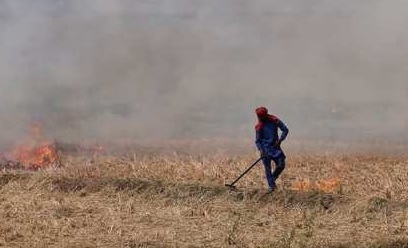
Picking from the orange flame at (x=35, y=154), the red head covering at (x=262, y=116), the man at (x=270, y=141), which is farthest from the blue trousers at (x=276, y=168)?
the orange flame at (x=35, y=154)

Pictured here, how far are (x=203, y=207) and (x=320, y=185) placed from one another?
4007 millimetres

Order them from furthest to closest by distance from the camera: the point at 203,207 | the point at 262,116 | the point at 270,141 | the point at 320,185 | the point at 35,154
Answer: the point at 35,154
the point at 320,185
the point at 270,141
the point at 262,116
the point at 203,207

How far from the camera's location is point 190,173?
20.8 meters

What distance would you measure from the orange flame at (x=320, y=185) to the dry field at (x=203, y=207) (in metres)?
0.05

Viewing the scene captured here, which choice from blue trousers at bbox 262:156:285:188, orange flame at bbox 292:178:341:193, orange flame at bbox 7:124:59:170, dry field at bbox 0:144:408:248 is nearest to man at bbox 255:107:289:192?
blue trousers at bbox 262:156:285:188

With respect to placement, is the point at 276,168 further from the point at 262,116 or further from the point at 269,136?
the point at 262,116

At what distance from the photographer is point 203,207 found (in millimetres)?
15625

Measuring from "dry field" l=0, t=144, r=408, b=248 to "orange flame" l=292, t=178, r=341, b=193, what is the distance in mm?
49

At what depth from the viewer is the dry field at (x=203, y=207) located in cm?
1252

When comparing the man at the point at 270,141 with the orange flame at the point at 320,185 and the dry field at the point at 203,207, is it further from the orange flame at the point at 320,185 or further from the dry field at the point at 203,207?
the dry field at the point at 203,207

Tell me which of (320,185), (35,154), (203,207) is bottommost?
(203,207)

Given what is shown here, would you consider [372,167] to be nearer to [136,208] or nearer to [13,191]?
[136,208]

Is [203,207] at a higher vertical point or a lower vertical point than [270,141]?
lower

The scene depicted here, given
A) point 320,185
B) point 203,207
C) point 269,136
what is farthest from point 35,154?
point 203,207
